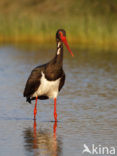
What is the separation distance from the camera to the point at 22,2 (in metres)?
33.9

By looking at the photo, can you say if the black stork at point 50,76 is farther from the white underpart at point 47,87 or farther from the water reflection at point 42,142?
the water reflection at point 42,142

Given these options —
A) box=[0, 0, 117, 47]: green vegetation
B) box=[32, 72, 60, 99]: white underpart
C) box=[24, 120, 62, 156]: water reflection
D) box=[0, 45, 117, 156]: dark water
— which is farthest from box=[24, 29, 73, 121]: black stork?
box=[0, 0, 117, 47]: green vegetation

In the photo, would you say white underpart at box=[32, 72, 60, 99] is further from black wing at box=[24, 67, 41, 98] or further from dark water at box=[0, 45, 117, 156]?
dark water at box=[0, 45, 117, 156]

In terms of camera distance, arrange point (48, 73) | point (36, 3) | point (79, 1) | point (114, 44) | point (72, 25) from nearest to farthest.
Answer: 1. point (48, 73)
2. point (114, 44)
3. point (72, 25)
4. point (79, 1)
5. point (36, 3)

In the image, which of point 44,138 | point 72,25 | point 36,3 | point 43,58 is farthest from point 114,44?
point 44,138

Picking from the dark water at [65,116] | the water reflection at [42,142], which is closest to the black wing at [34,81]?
the dark water at [65,116]

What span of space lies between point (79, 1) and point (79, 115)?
20430mm

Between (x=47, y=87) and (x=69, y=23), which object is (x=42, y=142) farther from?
(x=69, y=23)

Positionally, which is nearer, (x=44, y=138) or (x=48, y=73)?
(x=44, y=138)

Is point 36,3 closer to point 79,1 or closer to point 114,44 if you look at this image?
point 79,1

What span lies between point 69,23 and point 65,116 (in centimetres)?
1669

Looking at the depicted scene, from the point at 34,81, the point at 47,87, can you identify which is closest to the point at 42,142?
the point at 47,87

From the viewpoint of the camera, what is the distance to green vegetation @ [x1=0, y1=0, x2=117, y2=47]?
2534 cm

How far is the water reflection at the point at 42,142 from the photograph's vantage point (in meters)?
7.56
